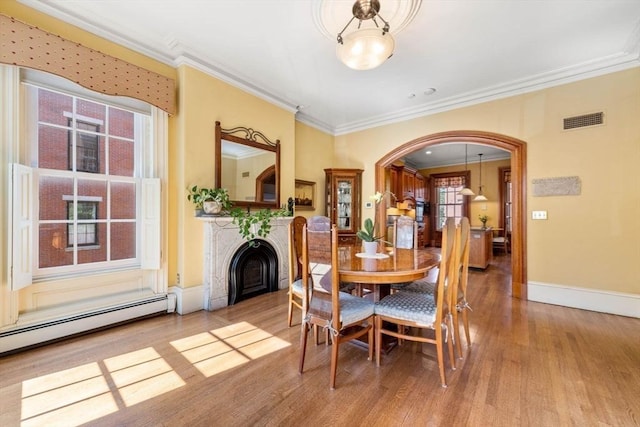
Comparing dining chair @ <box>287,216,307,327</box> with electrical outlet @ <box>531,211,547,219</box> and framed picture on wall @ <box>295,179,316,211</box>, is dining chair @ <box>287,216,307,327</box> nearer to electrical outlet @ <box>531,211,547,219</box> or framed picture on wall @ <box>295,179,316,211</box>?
framed picture on wall @ <box>295,179,316,211</box>

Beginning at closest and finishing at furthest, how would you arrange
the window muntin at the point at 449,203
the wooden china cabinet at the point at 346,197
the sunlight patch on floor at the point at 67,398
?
the sunlight patch on floor at the point at 67,398, the wooden china cabinet at the point at 346,197, the window muntin at the point at 449,203

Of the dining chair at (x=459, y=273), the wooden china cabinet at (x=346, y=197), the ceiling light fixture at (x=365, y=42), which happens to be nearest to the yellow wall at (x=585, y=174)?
the dining chair at (x=459, y=273)

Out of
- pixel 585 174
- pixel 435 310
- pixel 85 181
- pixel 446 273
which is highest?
pixel 585 174

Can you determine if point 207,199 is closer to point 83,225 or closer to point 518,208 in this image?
point 83,225

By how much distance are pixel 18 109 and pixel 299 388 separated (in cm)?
306

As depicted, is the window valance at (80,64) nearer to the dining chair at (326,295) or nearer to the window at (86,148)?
the window at (86,148)

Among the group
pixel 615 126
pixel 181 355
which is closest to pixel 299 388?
pixel 181 355

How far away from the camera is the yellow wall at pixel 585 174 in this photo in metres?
3.00

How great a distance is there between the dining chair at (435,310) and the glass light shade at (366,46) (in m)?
1.41

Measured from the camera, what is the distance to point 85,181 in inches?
100

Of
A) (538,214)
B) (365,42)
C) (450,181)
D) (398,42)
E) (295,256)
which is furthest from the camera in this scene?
(450,181)

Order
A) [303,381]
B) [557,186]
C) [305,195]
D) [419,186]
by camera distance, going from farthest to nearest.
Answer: [419,186] → [305,195] → [557,186] → [303,381]

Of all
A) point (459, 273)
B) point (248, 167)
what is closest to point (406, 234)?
point (459, 273)

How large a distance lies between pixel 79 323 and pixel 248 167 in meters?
2.41
